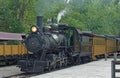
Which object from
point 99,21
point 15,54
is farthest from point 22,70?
point 99,21

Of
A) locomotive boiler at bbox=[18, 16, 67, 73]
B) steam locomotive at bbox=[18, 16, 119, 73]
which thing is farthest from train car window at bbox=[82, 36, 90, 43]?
locomotive boiler at bbox=[18, 16, 67, 73]

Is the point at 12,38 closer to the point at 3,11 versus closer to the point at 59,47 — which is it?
the point at 59,47

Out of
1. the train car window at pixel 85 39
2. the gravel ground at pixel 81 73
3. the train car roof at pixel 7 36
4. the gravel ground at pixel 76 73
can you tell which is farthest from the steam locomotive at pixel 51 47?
the train car roof at pixel 7 36

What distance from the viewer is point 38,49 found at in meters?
23.1

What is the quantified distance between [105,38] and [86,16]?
2696 cm

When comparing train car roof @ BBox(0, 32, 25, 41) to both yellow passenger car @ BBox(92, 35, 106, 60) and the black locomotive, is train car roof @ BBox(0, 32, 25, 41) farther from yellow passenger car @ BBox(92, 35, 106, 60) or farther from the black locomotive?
yellow passenger car @ BBox(92, 35, 106, 60)

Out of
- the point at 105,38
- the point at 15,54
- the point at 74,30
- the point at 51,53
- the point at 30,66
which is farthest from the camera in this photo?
the point at 105,38

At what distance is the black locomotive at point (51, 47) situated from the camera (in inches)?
894

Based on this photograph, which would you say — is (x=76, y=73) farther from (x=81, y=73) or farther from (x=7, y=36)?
(x=7, y=36)

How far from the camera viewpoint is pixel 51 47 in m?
24.3

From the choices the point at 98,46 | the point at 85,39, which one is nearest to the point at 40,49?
the point at 85,39

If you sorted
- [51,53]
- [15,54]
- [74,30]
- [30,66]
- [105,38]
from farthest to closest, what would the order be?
[105,38], [15,54], [74,30], [51,53], [30,66]

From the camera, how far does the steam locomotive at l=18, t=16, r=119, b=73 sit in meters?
22.7

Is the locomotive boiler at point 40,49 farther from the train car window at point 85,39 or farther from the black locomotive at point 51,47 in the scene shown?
the train car window at point 85,39
